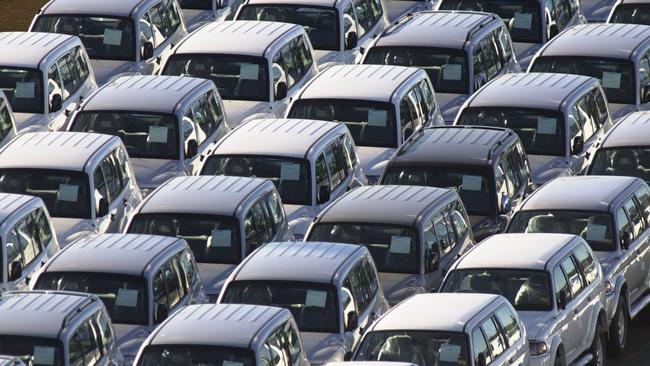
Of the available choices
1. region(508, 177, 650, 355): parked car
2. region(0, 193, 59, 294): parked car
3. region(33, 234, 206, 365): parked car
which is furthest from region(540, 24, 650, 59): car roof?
region(33, 234, 206, 365): parked car

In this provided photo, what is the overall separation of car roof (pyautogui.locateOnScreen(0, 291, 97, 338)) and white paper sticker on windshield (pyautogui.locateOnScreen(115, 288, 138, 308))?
1045 mm

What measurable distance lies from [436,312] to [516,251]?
240 cm

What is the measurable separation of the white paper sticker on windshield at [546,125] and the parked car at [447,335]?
7.34m

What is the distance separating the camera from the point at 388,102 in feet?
104

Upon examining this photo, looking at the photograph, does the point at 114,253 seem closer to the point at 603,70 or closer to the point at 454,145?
the point at 454,145

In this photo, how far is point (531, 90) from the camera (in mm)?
32188

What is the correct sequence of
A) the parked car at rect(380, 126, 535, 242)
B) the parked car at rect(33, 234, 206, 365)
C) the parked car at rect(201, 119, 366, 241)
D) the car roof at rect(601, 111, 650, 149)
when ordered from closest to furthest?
the parked car at rect(33, 234, 206, 365) < the parked car at rect(201, 119, 366, 241) < the parked car at rect(380, 126, 535, 242) < the car roof at rect(601, 111, 650, 149)

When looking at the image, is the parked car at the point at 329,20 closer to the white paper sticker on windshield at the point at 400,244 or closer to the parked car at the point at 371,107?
the parked car at the point at 371,107

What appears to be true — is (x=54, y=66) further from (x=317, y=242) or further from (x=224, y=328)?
(x=224, y=328)

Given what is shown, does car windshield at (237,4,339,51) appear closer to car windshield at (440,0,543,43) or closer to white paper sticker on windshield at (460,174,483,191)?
car windshield at (440,0,543,43)

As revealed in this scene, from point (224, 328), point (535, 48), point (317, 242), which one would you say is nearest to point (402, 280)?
point (317, 242)

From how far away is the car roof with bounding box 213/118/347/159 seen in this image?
96.8 feet

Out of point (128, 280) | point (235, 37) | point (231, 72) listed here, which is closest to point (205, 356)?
point (128, 280)

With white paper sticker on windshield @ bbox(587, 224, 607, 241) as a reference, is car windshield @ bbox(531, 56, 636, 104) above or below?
below
